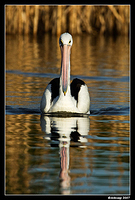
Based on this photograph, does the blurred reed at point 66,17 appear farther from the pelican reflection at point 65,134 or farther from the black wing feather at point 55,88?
the pelican reflection at point 65,134

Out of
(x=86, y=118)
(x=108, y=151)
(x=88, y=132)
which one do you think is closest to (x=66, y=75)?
(x=86, y=118)

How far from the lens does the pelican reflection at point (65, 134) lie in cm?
627

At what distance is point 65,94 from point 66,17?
19.1 m

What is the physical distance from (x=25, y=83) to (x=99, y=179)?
8283 millimetres

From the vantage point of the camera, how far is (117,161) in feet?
22.1

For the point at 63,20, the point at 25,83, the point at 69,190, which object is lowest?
the point at 69,190

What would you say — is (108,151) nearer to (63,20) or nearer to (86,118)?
(86,118)

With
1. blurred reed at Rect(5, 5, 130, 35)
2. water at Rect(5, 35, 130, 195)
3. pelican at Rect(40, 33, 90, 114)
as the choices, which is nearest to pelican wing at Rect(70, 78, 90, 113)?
pelican at Rect(40, 33, 90, 114)

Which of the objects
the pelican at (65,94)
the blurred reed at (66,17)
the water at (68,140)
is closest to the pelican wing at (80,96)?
the pelican at (65,94)

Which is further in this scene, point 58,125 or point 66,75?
point 66,75

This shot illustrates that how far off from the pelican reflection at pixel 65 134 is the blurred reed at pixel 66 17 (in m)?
17.4

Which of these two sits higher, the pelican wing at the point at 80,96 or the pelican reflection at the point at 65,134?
the pelican wing at the point at 80,96

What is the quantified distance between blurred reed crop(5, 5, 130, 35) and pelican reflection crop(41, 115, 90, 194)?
57.2ft

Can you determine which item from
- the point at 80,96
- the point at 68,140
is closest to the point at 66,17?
the point at 80,96
